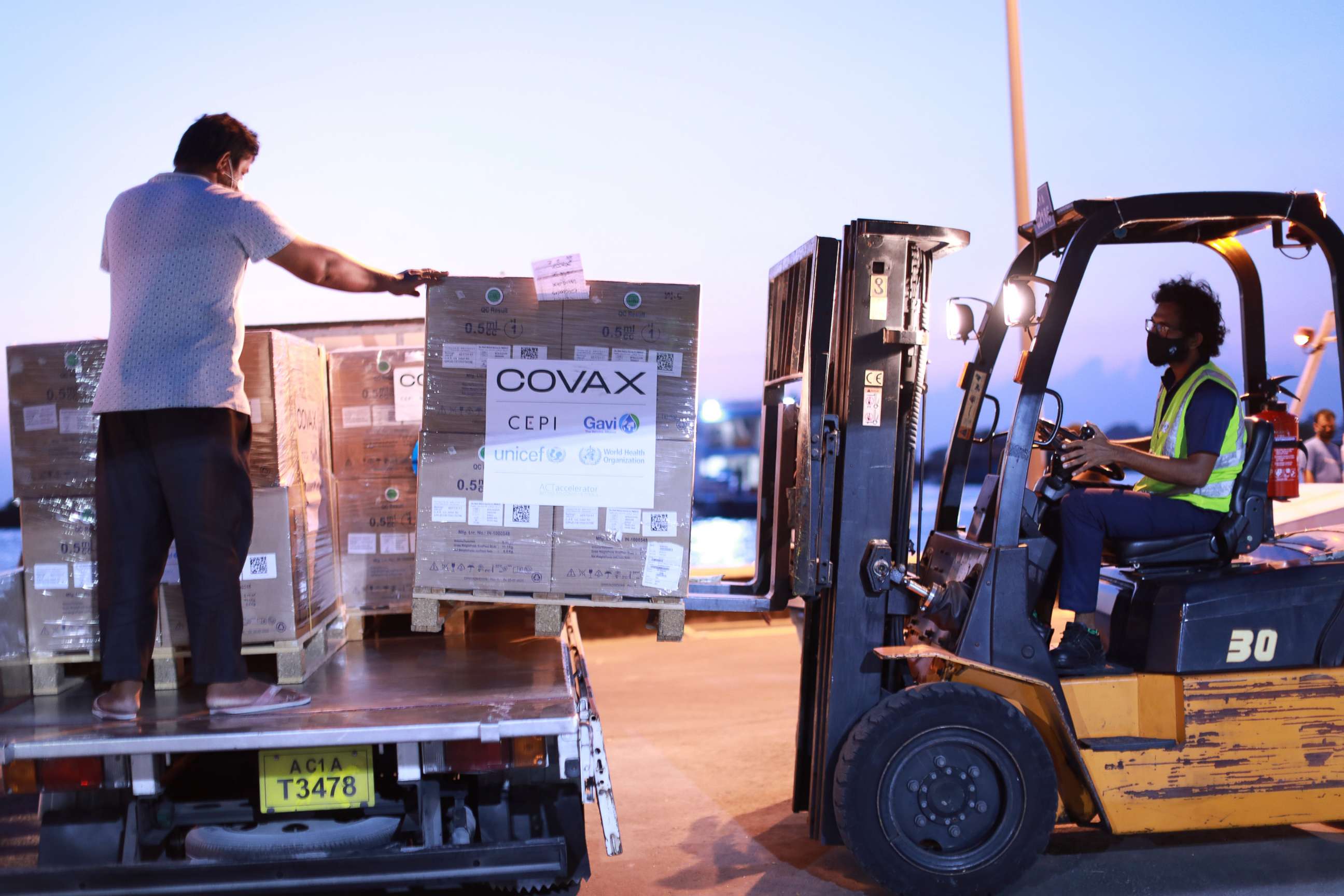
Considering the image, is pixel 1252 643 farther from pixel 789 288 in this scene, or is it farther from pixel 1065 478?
pixel 789 288

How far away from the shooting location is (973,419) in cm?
443

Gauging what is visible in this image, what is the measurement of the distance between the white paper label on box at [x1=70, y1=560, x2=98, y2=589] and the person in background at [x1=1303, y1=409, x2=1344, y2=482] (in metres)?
10.2

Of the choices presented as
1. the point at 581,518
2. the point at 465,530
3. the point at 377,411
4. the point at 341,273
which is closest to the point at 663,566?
the point at 581,518

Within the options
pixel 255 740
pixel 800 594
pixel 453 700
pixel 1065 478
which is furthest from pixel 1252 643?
pixel 255 740

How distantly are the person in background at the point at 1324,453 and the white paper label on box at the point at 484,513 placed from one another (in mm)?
8974

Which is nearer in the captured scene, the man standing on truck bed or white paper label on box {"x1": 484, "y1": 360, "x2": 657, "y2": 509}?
the man standing on truck bed

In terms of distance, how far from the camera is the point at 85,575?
3.84 metres

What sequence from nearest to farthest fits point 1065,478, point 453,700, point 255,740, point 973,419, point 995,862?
1. point 255,740
2. point 453,700
3. point 995,862
4. point 1065,478
5. point 973,419

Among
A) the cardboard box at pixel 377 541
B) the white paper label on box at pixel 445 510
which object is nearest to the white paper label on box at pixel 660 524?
the white paper label on box at pixel 445 510

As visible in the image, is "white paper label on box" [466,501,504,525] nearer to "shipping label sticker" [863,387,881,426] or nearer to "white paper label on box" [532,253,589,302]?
"white paper label on box" [532,253,589,302]

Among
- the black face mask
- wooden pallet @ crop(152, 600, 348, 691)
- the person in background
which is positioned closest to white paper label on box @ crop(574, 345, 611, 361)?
wooden pallet @ crop(152, 600, 348, 691)

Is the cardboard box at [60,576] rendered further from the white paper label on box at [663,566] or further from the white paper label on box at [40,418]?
the white paper label on box at [663,566]

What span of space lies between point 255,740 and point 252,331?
1577 millimetres

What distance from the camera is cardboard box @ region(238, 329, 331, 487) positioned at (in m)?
3.90
